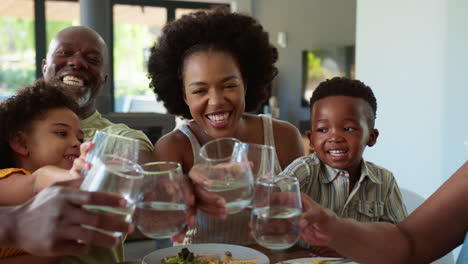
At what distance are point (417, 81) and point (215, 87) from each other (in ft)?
7.04

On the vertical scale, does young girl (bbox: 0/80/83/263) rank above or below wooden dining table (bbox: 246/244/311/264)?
above

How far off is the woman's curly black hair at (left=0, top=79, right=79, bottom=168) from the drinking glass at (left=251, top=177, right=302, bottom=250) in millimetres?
913

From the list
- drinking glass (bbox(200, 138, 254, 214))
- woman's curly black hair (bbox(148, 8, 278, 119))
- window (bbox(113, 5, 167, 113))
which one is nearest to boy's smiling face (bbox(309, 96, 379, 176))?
woman's curly black hair (bbox(148, 8, 278, 119))

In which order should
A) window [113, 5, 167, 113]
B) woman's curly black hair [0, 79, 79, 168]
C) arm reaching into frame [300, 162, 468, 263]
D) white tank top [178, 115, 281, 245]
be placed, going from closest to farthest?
arm reaching into frame [300, 162, 468, 263] → woman's curly black hair [0, 79, 79, 168] → white tank top [178, 115, 281, 245] → window [113, 5, 167, 113]

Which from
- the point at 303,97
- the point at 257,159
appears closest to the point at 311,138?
the point at 257,159

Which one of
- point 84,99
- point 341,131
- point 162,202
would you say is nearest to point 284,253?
point 341,131

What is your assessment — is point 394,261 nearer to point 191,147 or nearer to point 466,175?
point 466,175

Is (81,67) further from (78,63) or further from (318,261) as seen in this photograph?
(318,261)

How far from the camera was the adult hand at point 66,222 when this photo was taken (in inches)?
30.8

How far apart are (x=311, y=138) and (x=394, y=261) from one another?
26.6 inches

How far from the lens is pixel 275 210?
98cm

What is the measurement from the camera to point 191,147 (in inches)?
79.4

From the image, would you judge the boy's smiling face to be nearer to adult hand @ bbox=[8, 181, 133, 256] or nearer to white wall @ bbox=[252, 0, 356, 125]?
adult hand @ bbox=[8, 181, 133, 256]

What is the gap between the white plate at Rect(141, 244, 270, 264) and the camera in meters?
1.43
